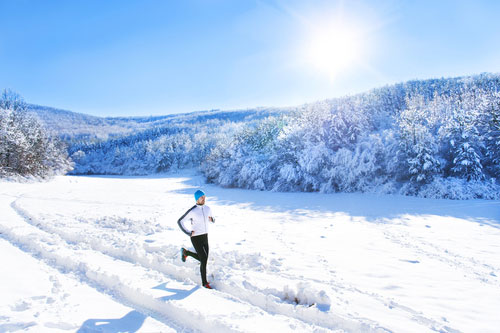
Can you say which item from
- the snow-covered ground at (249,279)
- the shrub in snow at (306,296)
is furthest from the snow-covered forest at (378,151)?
the shrub in snow at (306,296)

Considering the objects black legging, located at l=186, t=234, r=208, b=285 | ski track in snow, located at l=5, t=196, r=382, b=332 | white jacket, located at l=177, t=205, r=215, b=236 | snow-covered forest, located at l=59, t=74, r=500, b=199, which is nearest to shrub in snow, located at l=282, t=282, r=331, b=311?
ski track in snow, located at l=5, t=196, r=382, b=332

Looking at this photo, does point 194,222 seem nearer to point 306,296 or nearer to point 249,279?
point 249,279

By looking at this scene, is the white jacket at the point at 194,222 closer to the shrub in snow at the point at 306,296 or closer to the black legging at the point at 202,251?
the black legging at the point at 202,251

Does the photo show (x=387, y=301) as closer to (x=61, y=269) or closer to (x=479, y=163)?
(x=61, y=269)

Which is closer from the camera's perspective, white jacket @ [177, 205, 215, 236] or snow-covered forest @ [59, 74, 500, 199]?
white jacket @ [177, 205, 215, 236]

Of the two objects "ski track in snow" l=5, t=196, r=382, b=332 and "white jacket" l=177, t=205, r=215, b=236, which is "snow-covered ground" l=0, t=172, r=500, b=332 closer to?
"ski track in snow" l=5, t=196, r=382, b=332

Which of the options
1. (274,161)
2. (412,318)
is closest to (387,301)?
(412,318)

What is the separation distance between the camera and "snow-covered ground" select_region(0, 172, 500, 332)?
3.60 metres

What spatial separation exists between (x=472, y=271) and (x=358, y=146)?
19260mm

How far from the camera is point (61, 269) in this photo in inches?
204

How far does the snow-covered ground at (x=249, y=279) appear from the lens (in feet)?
11.8

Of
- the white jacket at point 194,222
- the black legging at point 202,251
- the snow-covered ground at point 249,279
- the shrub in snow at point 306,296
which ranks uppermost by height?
the white jacket at point 194,222

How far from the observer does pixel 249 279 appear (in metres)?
4.95

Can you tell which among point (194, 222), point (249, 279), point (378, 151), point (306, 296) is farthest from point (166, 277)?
point (378, 151)
